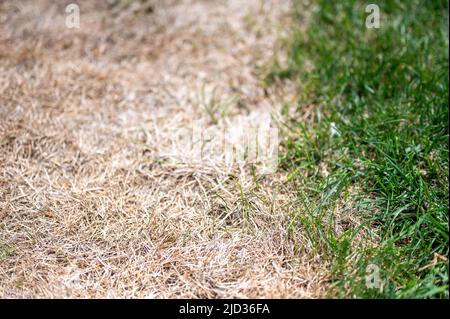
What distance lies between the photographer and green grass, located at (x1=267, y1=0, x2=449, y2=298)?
6.31 ft

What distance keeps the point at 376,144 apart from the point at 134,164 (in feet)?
4.16

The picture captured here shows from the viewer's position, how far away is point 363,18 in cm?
306

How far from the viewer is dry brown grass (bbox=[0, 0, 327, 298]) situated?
1.93 meters

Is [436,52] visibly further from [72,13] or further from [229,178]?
[72,13]

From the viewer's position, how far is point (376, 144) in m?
2.33

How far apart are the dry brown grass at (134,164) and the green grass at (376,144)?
0.15 meters

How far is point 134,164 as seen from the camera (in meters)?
2.38

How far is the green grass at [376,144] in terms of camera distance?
1.92 meters

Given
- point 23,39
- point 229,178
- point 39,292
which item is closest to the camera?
point 39,292

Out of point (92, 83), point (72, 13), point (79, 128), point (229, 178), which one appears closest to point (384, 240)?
point (229, 178)

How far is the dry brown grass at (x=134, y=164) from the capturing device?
6.33 feet

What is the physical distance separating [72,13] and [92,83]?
699 millimetres

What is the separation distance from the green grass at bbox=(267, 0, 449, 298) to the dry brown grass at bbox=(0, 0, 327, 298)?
0.15m

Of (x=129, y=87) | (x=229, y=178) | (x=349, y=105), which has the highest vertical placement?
(x=129, y=87)
